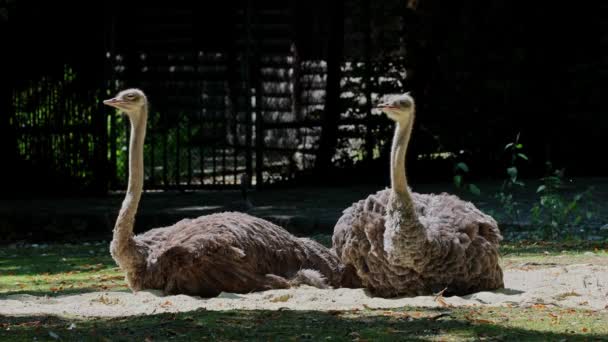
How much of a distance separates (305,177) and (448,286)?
9492 mm

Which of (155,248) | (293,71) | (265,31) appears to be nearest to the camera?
(155,248)

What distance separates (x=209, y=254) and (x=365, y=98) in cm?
1033

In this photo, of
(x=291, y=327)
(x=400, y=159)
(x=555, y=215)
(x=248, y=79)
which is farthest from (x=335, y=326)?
(x=248, y=79)

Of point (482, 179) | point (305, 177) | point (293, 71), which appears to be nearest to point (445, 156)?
point (482, 179)

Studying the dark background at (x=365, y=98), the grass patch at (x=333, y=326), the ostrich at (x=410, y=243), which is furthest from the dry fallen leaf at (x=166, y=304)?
the dark background at (x=365, y=98)

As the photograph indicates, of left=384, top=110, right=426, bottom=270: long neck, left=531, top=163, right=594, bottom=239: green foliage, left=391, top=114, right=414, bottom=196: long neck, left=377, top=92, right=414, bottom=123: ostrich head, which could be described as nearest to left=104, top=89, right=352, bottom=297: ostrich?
left=384, top=110, right=426, bottom=270: long neck

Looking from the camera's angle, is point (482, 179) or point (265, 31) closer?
point (482, 179)

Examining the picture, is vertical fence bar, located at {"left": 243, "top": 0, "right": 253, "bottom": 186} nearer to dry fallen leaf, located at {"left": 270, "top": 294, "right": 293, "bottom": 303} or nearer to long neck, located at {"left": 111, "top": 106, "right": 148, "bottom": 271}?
long neck, located at {"left": 111, "top": 106, "right": 148, "bottom": 271}

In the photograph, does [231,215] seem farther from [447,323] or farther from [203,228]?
[447,323]

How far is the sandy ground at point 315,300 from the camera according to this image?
8.25 meters

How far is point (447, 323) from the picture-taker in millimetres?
7090

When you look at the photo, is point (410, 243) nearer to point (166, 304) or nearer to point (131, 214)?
point (166, 304)

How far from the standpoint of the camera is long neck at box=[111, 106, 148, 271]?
9.29 m

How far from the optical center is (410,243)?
8625mm
